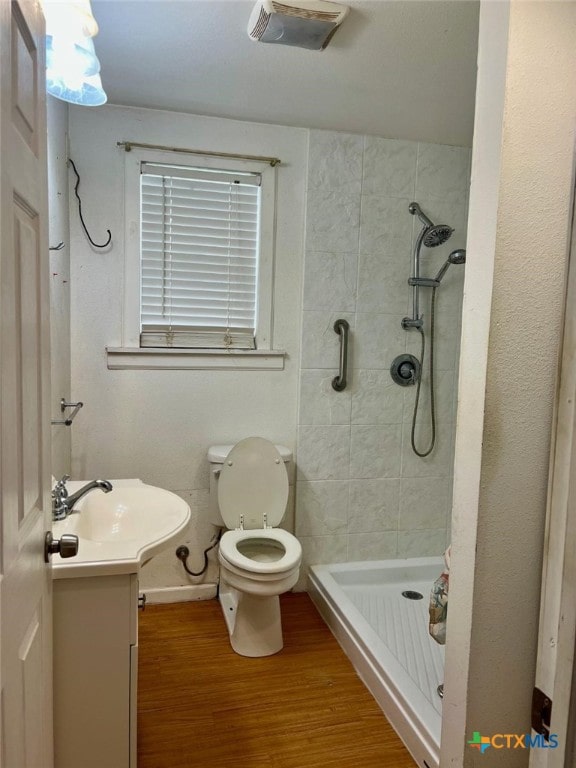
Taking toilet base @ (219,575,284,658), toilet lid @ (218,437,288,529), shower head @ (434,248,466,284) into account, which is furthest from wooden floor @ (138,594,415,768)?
shower head @ (434,248,466,284)

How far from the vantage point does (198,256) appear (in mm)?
2682

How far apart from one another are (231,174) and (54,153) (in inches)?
33.4

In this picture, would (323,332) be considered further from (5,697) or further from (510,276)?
(5,697)

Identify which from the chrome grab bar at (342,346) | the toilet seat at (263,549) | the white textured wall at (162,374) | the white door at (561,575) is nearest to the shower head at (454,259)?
the chrome grab bar at (342,346)

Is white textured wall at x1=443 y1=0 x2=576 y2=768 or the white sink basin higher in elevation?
white textured wall at x1=443 y1=0 x2=576 y2=768

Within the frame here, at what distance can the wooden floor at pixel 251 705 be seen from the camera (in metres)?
1.84

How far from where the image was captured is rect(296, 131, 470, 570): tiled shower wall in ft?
9.18

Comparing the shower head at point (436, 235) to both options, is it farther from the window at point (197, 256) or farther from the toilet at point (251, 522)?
the toilet at point (251, 522)

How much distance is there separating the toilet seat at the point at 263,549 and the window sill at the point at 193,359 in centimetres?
81

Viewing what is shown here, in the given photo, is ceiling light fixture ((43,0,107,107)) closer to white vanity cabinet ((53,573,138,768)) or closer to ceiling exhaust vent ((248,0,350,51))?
ceiling exhaust vent ((248,0,350,51))

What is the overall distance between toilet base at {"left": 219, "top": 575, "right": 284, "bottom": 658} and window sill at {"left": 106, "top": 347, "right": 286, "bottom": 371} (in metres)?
1.07

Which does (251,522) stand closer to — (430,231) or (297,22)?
(430,231)

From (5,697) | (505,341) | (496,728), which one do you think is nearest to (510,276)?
(505,341)

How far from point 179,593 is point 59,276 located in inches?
64.9
